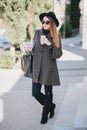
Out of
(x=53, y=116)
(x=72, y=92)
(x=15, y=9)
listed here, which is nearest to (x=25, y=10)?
(x=15, y=9)

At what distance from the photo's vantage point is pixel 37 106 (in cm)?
922

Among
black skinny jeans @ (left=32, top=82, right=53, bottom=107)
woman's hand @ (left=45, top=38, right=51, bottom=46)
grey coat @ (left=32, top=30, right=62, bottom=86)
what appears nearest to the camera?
woman's hand @ (left=45, top=38, right=51, bottom=46)

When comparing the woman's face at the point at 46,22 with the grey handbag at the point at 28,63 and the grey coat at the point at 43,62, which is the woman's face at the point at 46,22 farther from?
the grey handbag at the point at 28,63

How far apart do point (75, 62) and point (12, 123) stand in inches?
319

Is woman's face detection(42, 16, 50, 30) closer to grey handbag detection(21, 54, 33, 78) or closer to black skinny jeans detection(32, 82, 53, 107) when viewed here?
grey handbag detection(21, 54, 33, 78)

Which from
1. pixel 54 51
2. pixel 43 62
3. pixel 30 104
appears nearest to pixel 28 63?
pixel 43 62

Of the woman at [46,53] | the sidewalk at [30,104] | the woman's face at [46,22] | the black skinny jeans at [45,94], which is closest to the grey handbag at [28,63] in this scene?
the woman at [46,53]

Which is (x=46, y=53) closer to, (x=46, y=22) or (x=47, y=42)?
(x=47, y=42)

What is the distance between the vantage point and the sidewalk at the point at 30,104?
25.2 ft

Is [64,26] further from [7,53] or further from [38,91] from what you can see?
[38,91]

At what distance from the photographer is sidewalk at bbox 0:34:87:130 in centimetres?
770

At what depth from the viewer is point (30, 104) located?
31.0ft

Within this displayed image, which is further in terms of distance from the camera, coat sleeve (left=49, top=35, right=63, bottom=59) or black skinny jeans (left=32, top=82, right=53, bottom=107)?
black skinny jeans (left=32, top=82, right=53, bottom=107)

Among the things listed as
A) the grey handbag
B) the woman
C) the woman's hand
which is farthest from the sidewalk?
the woman's hand
